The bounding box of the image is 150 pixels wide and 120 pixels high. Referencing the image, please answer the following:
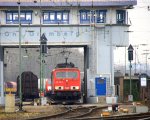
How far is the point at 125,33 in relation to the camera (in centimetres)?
→ 5272

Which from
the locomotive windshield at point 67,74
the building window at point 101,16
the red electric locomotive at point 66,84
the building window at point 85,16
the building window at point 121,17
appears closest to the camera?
the red electric locomotive at point 66,84

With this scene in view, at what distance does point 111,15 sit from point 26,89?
1217cm

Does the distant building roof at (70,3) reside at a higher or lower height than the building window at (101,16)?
higher

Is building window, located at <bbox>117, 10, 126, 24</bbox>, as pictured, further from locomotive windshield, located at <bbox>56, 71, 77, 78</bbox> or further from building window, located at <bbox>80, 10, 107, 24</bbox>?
locomotive windshield, located at <bbox>56, 71, 77, 78</bbox>

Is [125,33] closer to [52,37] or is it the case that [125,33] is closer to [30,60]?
[52,37]

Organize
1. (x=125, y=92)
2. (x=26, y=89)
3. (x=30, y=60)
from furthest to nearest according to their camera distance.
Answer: (x=30, y=60), (x=125, y=92), (x=26, y=89)

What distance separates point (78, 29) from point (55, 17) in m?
2.56

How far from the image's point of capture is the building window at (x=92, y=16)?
52.7m

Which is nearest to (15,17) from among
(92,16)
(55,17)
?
(55,17)

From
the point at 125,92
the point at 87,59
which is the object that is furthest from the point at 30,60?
the point at 87,59

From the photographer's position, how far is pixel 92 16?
5266 cm

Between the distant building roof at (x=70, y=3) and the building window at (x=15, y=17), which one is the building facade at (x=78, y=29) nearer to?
the building window at (x=15, y=17)

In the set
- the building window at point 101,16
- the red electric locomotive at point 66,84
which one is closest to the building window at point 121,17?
the building window at point 101,16

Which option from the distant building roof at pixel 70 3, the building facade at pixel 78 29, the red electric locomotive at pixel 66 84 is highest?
the distant building roof at pixel 70 3
